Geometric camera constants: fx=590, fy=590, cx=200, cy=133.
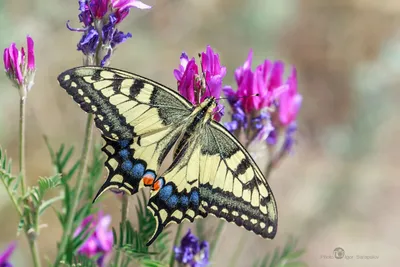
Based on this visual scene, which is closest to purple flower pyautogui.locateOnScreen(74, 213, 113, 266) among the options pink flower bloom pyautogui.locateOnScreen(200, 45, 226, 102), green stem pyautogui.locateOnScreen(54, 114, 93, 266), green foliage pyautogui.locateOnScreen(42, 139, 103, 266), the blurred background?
green foliage pyautogui.locateOnScreen(42, 139, 103, 266)

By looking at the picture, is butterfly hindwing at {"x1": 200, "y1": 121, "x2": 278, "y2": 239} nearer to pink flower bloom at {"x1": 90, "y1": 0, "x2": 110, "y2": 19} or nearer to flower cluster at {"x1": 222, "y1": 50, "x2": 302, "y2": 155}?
flower cluster at {"x1": 222, "y1": 50, "x2": 302, "y2": 155}

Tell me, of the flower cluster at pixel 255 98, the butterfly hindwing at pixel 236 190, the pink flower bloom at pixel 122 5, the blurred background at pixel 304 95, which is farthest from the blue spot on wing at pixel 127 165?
the blurred background at pixel 304 95

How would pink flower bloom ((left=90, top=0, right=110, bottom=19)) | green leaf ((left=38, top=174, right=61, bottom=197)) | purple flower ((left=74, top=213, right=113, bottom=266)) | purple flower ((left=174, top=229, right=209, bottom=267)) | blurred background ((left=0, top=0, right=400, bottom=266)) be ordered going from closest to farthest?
green leaf ((left=38, top=174, right=61, bottom=197)) → pink flower bloom ((left=90, top=0, right=110, bottom=19)) → purple flower ((left=174, top=229, right=209, bottom=267)) → purple flower ((left=74, top=213, right=113, bottom=266)) → blurred background ((left=0, top=0, right=400, bottom=266))

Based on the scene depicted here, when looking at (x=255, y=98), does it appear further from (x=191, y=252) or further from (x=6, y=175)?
(x=6, y=175)

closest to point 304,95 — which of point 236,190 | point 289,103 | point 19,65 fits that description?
point 289,103

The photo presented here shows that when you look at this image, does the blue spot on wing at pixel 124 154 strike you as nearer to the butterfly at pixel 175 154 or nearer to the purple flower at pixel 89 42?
the butterfly at pixel 175 154

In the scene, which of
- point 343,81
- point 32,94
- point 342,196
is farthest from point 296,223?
point 32,94
